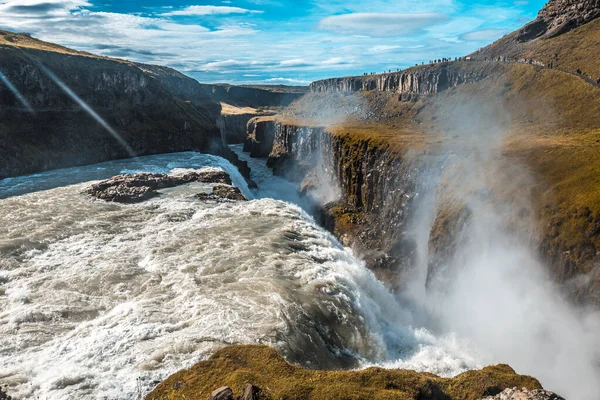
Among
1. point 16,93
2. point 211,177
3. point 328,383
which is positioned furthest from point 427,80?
point 328,383

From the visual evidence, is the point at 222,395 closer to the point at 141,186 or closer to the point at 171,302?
the point at 171,302

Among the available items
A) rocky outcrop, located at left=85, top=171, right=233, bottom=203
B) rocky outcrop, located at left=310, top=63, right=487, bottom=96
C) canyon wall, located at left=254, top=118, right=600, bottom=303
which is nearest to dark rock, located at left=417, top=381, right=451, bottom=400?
canyon wall, located at left=254, top=118, right=600, bottom=303

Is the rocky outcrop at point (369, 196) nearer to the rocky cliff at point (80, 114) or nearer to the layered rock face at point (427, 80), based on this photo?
the rocky cliff at point (80, 114)

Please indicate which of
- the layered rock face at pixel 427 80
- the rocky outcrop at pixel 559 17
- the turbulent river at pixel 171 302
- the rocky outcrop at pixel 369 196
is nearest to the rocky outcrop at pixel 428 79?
the layered rock face at pixel 427 80

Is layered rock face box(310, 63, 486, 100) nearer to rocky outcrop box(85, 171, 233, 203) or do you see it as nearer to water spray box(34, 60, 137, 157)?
rocky outcrop box(85, 171, 233, 203)

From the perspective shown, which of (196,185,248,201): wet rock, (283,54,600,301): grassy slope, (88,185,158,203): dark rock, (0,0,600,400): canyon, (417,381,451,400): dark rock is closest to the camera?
(417,381,451,400): dark rock
